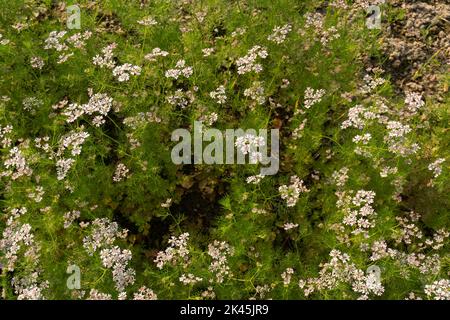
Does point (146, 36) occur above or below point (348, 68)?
above

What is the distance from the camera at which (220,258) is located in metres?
4.48

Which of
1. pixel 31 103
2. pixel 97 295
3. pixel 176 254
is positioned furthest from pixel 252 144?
pixel 31 103

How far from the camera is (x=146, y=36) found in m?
5.79

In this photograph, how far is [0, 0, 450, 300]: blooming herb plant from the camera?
457 cm

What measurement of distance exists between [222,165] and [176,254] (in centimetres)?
125

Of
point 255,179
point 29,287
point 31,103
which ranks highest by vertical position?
point 31,103

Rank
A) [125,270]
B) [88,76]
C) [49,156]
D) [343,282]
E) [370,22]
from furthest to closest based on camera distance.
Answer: [370,22]
[88,76]
[49,156]
[125,270]
[343,282]

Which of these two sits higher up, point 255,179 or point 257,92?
point 257,92

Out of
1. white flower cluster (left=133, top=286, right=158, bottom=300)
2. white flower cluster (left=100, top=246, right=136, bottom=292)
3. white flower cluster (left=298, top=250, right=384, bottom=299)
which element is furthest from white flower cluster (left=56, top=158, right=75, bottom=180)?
white flower cluster (left=298, top=250, right=384, bottom=299)

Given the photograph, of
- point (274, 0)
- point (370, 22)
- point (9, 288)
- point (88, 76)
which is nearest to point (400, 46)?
point (370, 22)

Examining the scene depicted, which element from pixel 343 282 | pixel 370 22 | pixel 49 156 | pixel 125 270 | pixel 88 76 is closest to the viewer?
pixel 343 282

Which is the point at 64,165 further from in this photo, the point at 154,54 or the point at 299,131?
the point at 299,131

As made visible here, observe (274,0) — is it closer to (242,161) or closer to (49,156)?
(242,161)

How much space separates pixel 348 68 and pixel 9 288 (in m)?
4.78
